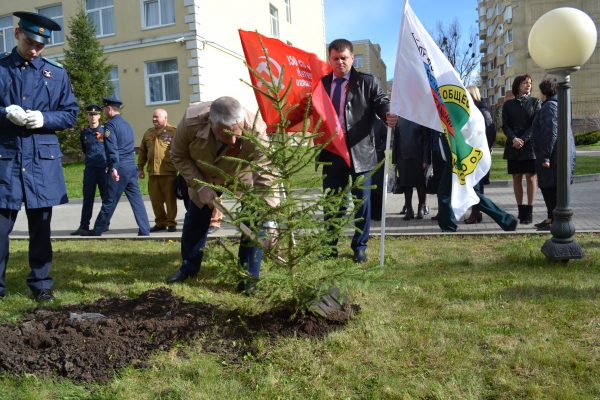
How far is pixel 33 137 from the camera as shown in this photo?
4.55m

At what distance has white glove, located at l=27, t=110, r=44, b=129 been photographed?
429 cm

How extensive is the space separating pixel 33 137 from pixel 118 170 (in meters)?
3.99

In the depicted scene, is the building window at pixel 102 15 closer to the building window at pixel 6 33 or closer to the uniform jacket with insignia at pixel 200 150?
the building window at pixel 6 33

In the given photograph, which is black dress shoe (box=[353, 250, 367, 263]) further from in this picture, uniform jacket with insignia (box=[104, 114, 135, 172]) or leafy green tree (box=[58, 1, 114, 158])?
leafy green tree (box=[58, 1, 114, 158])

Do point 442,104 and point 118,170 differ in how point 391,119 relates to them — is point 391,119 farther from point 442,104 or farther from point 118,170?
point 118,170

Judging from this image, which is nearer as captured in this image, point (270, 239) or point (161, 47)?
point (270, 239)

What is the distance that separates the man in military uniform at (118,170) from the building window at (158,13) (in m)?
16.5

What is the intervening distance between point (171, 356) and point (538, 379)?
2094 millimetres

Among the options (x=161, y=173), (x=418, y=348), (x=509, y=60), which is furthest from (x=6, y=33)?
(x=509, y=60)

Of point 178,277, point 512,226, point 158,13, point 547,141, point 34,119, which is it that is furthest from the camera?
point 158,13

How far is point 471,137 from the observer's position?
16.0 ft

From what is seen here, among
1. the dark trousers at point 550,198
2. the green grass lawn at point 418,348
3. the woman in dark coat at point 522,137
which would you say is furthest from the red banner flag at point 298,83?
the woman in dark coat at point 522,137

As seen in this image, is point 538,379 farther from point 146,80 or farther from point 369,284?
point 146,80

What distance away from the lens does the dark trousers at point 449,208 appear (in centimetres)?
670
